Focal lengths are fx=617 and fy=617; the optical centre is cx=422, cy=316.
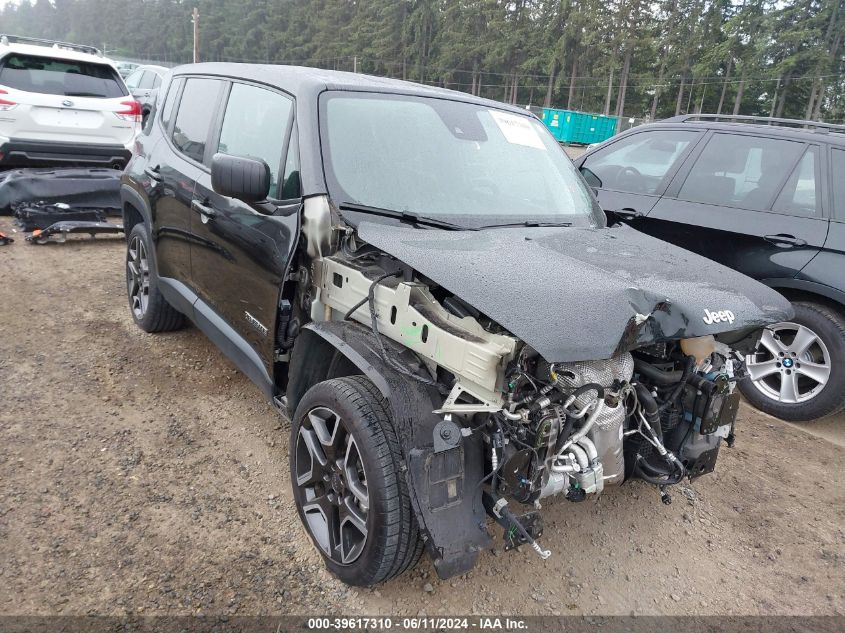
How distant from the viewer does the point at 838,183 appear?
419 cm

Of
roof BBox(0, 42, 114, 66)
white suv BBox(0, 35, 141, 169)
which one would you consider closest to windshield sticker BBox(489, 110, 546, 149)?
white suv BBox(0, 35, 141, 169)

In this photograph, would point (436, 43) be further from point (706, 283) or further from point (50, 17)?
point (50, 17)

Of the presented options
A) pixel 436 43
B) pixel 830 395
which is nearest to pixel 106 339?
pixel 830 395

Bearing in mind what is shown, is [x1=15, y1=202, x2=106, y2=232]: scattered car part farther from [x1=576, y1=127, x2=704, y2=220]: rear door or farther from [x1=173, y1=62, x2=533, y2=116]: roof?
[x1=576, y1=127, x2=704, y2=220]: rear door

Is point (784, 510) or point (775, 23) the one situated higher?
point (775, 23)

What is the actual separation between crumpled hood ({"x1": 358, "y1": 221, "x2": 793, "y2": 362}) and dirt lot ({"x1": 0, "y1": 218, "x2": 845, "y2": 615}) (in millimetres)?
1233

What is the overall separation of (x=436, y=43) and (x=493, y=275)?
63.6 m

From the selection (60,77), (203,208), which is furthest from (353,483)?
(60,77)

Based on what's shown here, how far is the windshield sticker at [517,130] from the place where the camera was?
3514mm

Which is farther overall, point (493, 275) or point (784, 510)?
point (784, 510)

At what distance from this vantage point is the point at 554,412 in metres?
2.09

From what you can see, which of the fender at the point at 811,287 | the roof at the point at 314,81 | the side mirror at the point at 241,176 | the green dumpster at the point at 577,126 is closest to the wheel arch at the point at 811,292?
the fender at the point at 811,287

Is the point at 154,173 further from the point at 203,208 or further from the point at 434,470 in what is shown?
the point at 434,470

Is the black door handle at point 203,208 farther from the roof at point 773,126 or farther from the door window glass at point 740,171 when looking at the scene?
the roof at point 773,126
